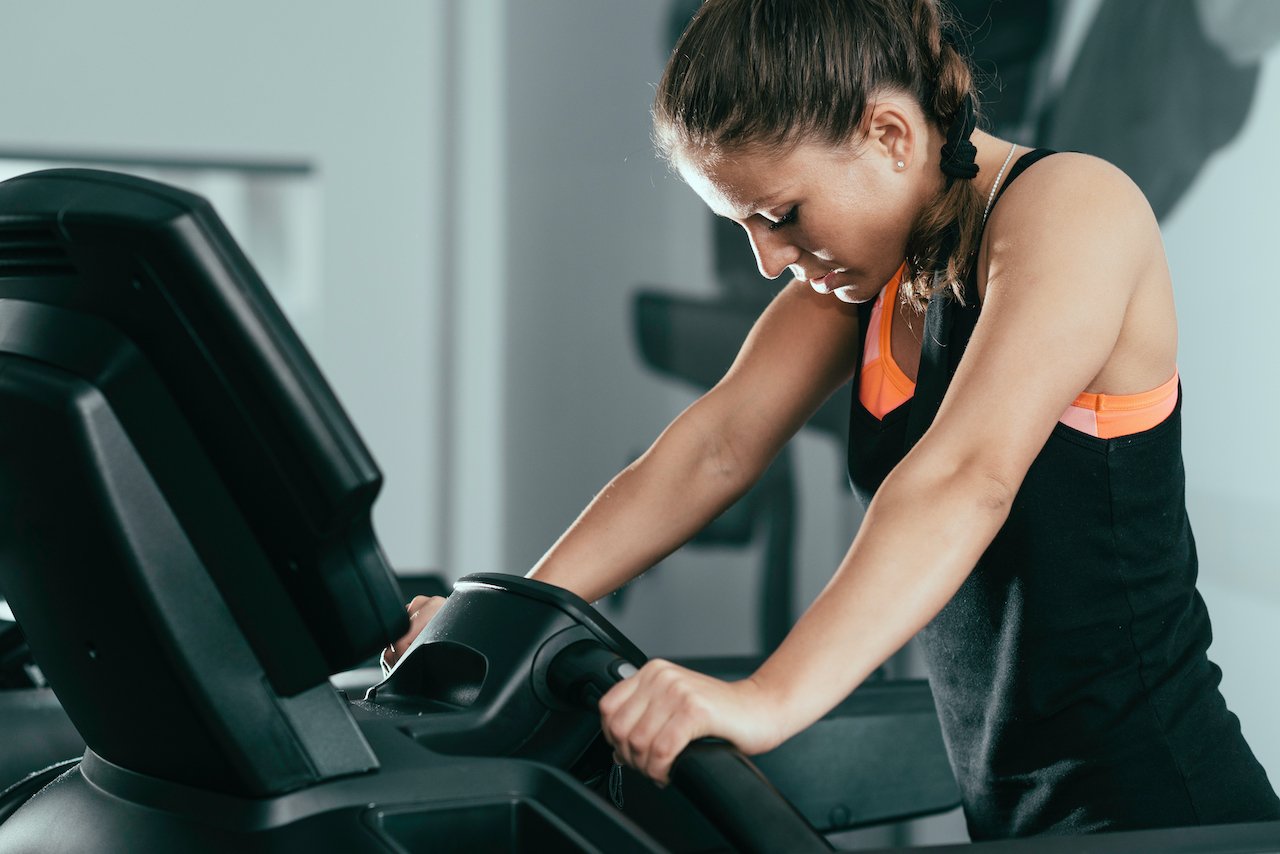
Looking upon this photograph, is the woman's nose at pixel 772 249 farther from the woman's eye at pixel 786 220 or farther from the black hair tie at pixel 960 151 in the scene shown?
the black hair tie at pixel 960 151

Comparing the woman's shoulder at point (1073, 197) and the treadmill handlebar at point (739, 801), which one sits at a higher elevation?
the woman's shoulder at point (1073, 197)

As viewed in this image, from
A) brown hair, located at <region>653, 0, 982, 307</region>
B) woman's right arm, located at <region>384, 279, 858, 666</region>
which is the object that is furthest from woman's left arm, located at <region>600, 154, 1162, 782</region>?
woman's right arm, located at <region>384, 279, 858, 666</region>

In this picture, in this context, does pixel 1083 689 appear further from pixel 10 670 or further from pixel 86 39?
pixel 86 39

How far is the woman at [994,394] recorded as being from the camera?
0.92 meters

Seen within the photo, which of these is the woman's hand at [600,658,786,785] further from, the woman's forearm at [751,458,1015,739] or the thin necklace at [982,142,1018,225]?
the thin necklace at [982,142,1018,225]

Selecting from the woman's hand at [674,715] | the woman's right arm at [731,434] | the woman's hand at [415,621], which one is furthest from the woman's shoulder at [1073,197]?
the woman's hand at [415,621]

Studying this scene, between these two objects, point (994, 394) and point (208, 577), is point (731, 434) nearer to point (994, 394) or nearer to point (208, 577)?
point (994, 394)

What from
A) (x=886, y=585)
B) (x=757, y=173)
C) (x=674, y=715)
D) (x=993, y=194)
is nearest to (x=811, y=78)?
(x=757, y=173)

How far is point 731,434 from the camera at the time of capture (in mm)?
1329

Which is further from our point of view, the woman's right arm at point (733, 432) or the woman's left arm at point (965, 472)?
the woman's right arm at point (733, 432)

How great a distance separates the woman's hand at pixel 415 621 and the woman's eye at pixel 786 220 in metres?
0.42

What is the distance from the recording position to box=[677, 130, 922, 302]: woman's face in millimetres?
1028

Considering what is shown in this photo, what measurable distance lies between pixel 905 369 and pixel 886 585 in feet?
1.21

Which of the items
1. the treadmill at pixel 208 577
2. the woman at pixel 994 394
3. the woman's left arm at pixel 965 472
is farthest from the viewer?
the woman at pixel 994 394
